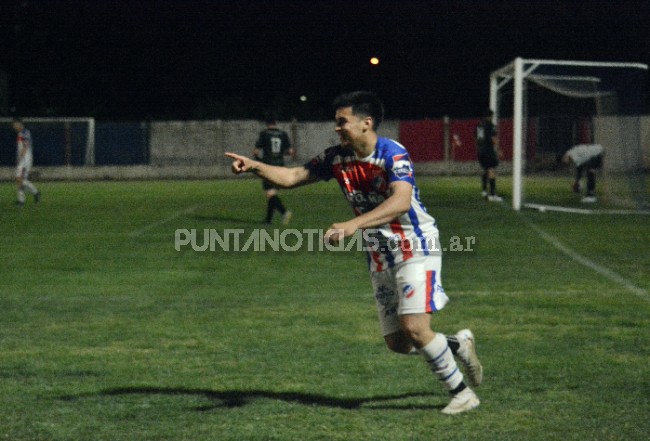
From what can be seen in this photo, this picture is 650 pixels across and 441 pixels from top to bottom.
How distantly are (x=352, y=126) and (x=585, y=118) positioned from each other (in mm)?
17890

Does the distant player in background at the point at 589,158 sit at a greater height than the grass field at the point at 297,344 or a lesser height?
greater

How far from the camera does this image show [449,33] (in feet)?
174

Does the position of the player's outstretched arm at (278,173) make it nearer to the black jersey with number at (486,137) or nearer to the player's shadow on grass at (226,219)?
the player's shadow on grass at (226,219)

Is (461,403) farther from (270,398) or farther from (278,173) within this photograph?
(278,173)

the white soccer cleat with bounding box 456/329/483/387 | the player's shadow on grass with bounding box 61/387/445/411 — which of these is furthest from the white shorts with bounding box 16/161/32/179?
the white soccer cleat with bounding box 456/329/483/387

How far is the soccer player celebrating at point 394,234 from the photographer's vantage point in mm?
5379

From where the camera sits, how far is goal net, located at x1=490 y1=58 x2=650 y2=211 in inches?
806

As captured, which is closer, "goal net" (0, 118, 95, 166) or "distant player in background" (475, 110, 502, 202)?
"distant player in background" (475, 110, 502, 202)

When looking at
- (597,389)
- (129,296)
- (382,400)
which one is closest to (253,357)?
(382,400)

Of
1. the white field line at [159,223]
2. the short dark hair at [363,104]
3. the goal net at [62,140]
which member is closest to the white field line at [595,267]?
the short dark hair at [363,104]

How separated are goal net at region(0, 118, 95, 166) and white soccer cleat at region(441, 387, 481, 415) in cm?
3887

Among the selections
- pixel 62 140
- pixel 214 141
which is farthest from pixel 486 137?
pixel 62 140

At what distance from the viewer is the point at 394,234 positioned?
550 centimetres

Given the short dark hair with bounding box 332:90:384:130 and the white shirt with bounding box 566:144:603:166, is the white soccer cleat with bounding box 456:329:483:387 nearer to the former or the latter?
the short dark hair with bounding box 332:90:384:130
